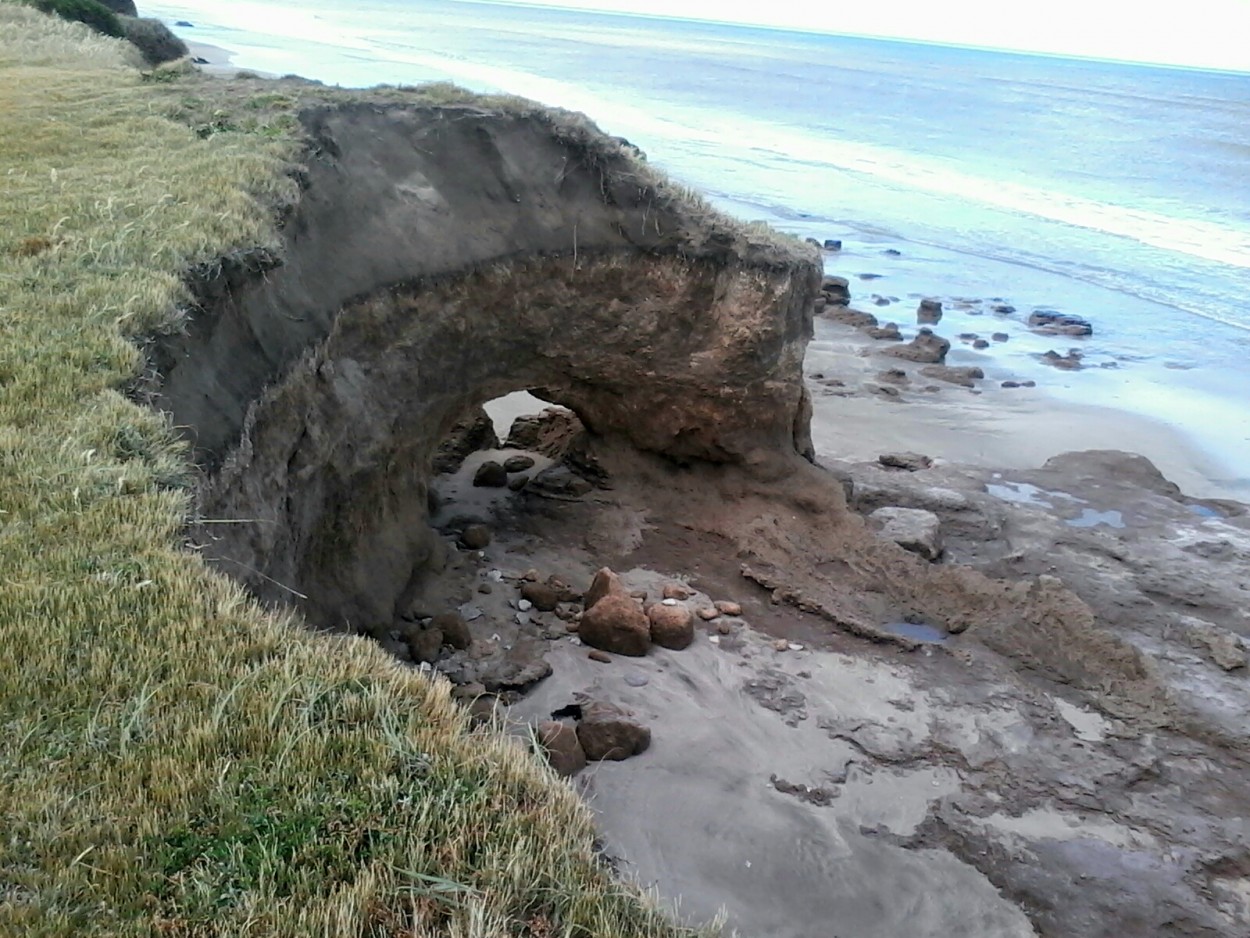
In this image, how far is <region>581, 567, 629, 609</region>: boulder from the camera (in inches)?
392

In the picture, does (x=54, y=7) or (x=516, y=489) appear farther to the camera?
(x=54, y=7)

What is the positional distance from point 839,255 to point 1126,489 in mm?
16380

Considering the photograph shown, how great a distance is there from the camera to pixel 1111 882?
7637 millimetres

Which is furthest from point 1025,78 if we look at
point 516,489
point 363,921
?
point 363,921

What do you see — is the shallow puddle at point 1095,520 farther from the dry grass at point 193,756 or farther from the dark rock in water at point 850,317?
the dry grass at point 193,756

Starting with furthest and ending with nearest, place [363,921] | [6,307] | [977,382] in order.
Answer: [977,382], [6,307], [363,921]

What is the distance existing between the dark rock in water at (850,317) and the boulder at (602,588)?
45.5ft

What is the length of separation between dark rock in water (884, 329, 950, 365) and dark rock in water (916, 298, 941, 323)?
258cm

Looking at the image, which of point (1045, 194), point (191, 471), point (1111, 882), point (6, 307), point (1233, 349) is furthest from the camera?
point (1045, 194)

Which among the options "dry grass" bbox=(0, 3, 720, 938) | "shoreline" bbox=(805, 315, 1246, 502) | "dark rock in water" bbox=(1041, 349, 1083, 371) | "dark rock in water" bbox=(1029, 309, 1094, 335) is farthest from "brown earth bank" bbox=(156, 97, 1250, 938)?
"dark rock in water" bbox=(1029, 309, 1094, 335)

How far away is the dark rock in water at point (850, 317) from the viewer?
22.7 meters

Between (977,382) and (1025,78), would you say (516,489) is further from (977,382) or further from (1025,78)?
(1025,78)

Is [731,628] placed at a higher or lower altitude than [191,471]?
lower

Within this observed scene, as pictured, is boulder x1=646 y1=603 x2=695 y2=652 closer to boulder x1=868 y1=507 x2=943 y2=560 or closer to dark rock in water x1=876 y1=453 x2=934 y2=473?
boulder x1=868 y1=507 x2=943 y2=560
